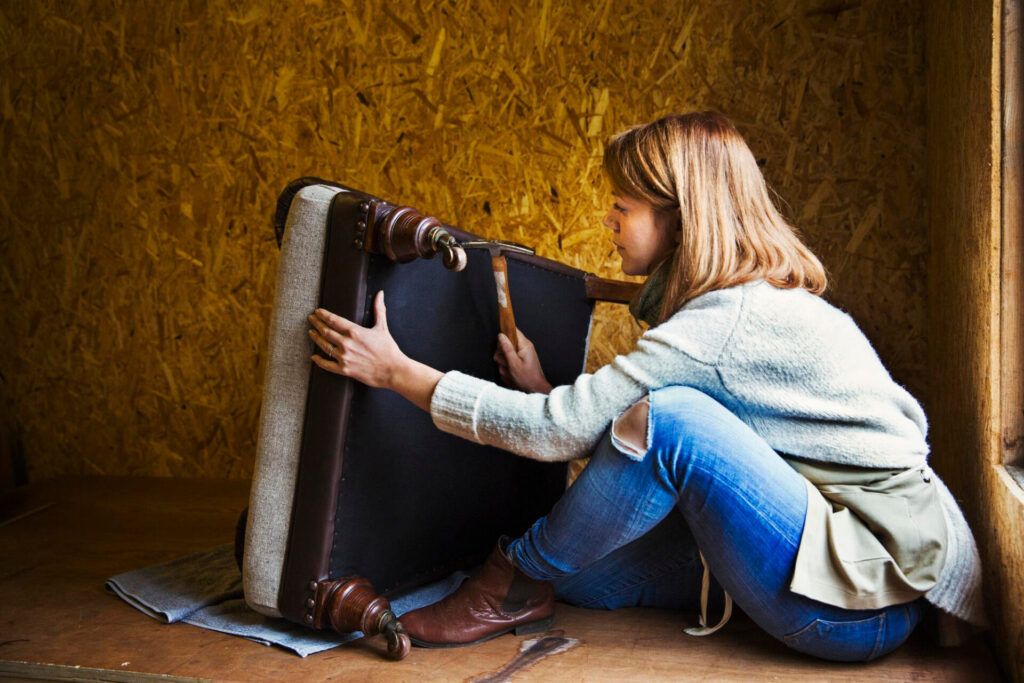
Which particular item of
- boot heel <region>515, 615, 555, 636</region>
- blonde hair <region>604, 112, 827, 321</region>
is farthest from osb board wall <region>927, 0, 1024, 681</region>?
boot heel <region>515, 615, 555, 636</region>

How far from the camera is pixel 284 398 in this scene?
54.0 inches

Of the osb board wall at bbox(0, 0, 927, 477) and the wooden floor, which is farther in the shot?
the osb board wall at bbox(0, 0, 927, 477)

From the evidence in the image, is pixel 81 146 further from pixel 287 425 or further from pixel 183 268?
pixel 287 425

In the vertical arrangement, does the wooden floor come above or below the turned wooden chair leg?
below

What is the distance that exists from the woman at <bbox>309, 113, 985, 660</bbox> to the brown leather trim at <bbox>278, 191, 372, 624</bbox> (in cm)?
4

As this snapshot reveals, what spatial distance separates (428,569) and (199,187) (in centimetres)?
161

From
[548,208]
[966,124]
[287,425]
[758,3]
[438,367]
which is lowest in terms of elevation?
[287,425]

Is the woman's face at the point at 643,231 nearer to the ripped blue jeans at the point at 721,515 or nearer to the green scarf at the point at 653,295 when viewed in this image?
the green scarf at the point at 653,295

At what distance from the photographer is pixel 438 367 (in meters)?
1.51

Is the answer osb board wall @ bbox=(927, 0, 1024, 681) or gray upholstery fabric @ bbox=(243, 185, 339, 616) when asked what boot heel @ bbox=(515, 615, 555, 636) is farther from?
osb board wall @ bbox=(927, 0, 1024, 681)

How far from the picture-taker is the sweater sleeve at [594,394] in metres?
1.27

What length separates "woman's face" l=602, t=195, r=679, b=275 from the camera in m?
1.44

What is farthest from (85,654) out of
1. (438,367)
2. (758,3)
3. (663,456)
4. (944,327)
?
(758,3)

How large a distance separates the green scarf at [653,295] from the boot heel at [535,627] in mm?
567
